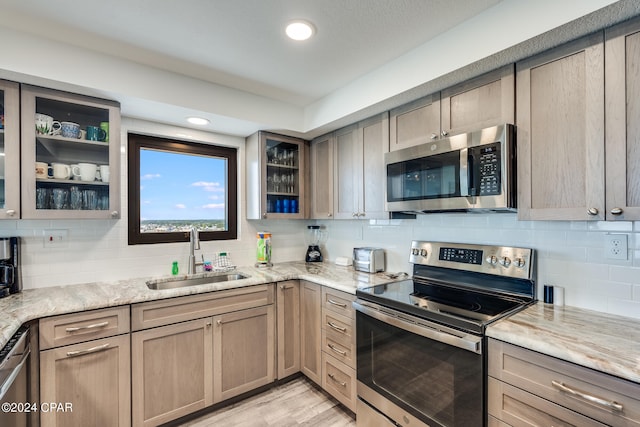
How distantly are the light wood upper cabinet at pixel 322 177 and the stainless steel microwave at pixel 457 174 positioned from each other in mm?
725

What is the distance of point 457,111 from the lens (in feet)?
5.83

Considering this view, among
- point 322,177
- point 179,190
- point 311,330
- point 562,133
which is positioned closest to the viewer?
point 562,133

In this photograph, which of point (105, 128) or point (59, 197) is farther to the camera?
point (105, 128)

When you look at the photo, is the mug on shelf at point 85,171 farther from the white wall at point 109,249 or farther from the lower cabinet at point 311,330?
the lower cabinet at point 311,330

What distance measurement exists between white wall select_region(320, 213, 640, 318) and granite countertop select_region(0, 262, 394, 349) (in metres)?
0.62

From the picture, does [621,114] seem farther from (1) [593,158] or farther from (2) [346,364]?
(2) [346,364]

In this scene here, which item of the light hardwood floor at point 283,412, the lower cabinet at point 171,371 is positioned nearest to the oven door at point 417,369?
the light hardwood floor at point 283,412

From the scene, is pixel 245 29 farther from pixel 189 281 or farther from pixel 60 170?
pixel 189 281

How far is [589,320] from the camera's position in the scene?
4.54ft

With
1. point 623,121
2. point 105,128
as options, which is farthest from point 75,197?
point 623,121

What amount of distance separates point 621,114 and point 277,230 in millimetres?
2567

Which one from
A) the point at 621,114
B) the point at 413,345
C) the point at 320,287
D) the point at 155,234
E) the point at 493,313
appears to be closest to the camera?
the point at 621,114

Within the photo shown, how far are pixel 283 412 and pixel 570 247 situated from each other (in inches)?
80.6

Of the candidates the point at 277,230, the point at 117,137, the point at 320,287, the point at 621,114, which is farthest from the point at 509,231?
the point at 117,137
